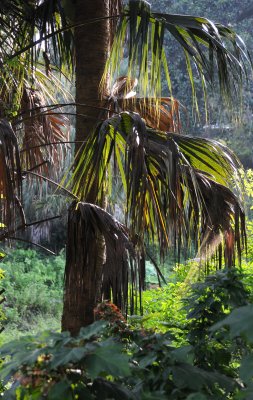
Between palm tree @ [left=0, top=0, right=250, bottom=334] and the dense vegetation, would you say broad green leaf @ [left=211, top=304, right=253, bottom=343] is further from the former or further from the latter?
palm tree @ [left=0, top=0, right=250, bottom=334]

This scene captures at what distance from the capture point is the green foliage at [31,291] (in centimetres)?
1304

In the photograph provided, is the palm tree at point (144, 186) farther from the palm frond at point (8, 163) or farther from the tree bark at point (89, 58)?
the palm frond at point (8, 163)

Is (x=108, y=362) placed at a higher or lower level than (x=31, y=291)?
higher

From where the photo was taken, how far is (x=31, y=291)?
14.1 metres

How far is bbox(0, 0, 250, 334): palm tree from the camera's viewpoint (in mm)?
Result: 3482

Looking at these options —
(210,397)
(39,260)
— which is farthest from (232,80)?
(39,260)

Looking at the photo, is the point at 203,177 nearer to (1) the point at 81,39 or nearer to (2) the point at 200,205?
(2) the point at 200,205

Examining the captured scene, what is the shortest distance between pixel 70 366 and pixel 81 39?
120 inches

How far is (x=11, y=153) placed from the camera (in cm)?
324

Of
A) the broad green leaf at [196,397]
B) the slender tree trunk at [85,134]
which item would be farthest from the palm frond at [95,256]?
the broad green leaf at [196,397]

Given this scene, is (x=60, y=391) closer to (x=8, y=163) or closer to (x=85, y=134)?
(x=8, y=163)

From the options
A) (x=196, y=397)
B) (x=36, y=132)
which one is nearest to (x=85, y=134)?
(x=36, y=132)

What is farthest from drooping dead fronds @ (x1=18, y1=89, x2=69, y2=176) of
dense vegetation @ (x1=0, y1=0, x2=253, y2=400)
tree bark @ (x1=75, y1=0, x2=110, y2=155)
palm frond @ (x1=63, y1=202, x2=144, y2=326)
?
palm frond @ (x1=63, y1=202, x2=144, y2=326)

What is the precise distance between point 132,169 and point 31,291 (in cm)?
1113
